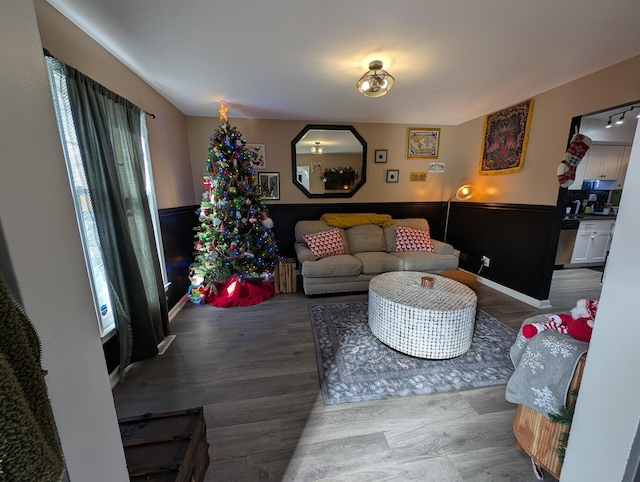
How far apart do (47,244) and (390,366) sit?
200 cm

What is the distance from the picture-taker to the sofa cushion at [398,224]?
3.71 metres

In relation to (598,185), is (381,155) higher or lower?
higher

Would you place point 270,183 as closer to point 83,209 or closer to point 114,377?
point 83,209

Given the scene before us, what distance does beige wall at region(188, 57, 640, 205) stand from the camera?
7.39 ft

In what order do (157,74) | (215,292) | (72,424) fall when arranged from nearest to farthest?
(72,424), (157,74), (215,292)

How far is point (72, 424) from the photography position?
1.73 ft

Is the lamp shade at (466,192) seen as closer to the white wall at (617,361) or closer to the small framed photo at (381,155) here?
the small framed photo at (381,155)

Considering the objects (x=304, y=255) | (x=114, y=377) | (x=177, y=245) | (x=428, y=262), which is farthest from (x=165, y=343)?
(x=428, y=262)

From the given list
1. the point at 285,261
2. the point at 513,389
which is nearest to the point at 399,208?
the point at 285,261

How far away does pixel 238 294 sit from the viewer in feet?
9.77

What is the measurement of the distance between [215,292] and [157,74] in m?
2.30

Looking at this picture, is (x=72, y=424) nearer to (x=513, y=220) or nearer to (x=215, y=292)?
(x=215, y=292)

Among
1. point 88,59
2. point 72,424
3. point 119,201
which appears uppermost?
point 88,59

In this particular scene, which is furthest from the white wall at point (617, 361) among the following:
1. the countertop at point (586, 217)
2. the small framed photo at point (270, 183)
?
the countertop at point (586, 217)
